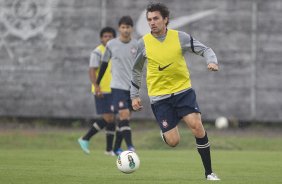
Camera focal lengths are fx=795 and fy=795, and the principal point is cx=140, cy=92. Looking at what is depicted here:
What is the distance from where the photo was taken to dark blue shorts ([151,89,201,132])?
10406mm

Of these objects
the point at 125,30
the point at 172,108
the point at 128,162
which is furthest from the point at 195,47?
the point at 125,30

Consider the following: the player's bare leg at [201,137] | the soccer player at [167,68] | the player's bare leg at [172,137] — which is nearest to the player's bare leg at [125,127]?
the soccer player at [167,68]

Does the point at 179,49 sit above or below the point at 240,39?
above

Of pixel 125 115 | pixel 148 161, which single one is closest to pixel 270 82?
pixel 125 115

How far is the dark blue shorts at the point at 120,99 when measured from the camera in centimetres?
1556

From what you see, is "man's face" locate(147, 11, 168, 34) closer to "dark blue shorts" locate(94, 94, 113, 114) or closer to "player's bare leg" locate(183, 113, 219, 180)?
"player's bare leg" locate(183, 113, 219, 180)

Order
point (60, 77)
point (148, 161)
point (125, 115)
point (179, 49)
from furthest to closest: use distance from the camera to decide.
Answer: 1. point (60, 77)
2. point (125, 115)
3. point (148, 161)
4. point (179, 49)

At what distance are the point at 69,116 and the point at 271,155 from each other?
7.09m

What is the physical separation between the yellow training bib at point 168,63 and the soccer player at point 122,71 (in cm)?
494

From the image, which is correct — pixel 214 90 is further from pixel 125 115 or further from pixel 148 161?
pixel 148 161

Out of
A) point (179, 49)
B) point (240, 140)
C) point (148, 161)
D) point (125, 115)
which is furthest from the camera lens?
point (240, 140)

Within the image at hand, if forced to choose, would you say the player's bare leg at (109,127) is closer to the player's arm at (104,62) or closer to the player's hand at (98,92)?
the player's hand at (98,92)

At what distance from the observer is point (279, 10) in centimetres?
2116

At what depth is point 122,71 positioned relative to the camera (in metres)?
15.8
